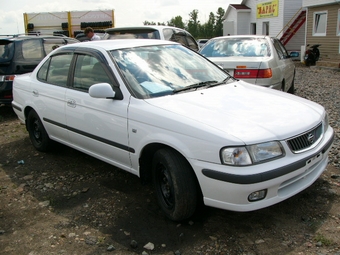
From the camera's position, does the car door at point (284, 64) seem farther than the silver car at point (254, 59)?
Yes

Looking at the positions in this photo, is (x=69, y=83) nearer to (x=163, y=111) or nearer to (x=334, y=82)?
(x=163, y=111)

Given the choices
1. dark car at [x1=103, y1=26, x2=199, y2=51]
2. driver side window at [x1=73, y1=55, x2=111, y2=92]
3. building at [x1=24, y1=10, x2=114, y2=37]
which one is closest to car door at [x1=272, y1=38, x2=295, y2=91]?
dark car at [x1=103, y1=26, x2=199, y2=51]

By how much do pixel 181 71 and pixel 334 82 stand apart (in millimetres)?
9364

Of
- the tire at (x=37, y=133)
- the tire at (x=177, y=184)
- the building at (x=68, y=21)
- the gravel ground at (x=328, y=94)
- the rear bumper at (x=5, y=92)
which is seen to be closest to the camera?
the tire at (x=177, y=184)

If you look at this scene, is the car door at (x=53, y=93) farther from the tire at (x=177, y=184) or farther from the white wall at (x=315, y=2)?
the white wall at (x=315, y=2)

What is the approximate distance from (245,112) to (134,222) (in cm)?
147

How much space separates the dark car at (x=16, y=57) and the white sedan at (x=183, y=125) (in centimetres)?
313

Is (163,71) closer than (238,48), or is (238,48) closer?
(163,71)

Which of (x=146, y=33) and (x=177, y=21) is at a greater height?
(x=177, y=21)

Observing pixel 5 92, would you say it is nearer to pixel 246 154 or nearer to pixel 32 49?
pixel 32 49

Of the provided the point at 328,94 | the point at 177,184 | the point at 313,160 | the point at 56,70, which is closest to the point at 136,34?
the point at 56,70

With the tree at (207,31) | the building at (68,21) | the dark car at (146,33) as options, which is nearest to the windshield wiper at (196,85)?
the dark car at (146,33)

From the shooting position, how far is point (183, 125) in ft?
10.2

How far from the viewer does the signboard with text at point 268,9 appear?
24.6 metres
